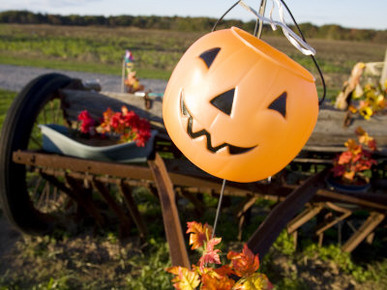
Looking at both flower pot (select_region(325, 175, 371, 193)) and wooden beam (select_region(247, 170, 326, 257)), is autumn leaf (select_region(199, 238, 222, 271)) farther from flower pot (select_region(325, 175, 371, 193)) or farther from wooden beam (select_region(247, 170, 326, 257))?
flower pot (select_region(325, 175, 371, 193))

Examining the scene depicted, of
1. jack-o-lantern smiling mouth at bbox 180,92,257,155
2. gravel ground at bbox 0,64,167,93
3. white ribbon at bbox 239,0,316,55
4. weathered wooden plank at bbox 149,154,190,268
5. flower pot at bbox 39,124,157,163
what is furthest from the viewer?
gravel ground at bbox 0,64,167,93

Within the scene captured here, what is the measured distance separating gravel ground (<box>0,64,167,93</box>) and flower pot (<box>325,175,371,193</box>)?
8.76 metres

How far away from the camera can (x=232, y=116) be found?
1.22m

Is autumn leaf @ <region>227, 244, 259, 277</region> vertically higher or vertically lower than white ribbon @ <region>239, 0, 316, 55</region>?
lower

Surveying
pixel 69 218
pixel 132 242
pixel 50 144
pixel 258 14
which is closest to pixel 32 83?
pixel 50 144

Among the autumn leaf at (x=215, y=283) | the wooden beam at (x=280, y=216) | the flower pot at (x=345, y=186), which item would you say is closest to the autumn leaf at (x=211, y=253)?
the autumn leaf at (x=215, y=283)

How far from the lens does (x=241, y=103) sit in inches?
46.9

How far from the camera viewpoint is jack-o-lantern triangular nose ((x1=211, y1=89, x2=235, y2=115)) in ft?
3.92

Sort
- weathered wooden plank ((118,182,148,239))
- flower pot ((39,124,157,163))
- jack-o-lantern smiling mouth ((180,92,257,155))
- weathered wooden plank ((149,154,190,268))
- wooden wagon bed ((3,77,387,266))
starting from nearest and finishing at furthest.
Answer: jack-o-lantern smiling mouth ((180,92,257,155)) < weathered wooden plank ((149,154,190,268)) < wooden wagon bed ((3,77,387,266)) < flower pot ((39,124,157,163)) < weathered wooden plank ((118,182,148,239))

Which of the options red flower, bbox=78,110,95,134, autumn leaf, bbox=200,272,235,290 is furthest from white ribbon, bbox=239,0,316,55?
red flower, bbox=78,110,95,134

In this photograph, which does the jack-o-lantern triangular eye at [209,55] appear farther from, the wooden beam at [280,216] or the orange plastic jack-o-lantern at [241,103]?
the wooden beam at [280,216]

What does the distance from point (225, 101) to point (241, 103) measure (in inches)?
2.2

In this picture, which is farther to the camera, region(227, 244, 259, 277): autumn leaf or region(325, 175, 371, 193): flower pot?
region(325, 175, 371, 193): flower pot

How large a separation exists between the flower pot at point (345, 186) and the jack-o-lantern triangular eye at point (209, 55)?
2.46 m
